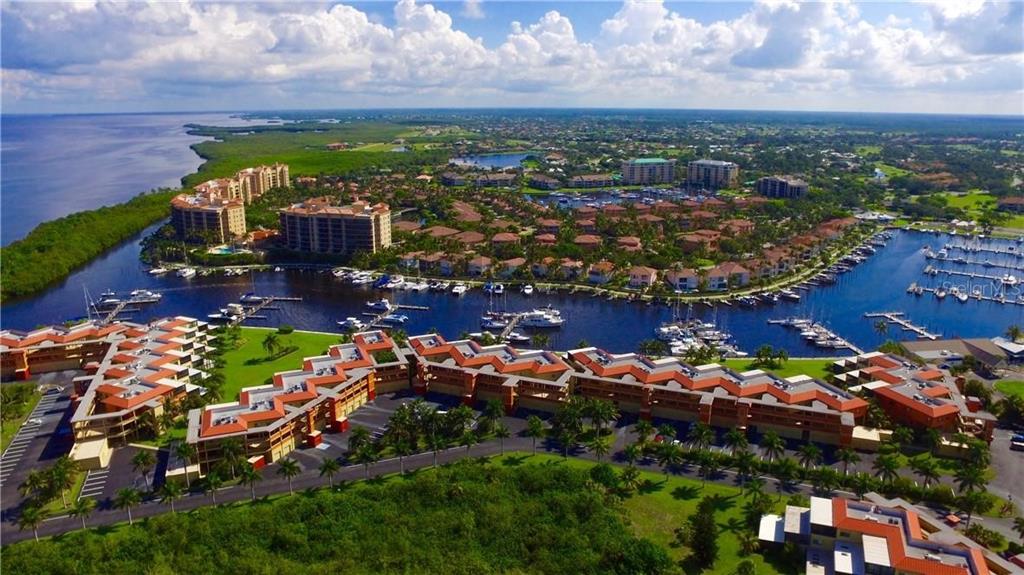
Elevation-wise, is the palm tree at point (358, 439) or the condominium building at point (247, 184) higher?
the condominium building at point (247, 184)

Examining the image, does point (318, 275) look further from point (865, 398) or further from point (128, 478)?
point (865, 398)

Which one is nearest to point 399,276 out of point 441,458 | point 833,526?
point 441,458

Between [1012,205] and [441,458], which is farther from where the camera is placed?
[1012,205]

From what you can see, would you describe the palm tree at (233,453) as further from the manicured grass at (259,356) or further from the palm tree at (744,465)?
the palm tree at (744,465)

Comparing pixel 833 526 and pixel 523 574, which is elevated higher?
pixel 833 526

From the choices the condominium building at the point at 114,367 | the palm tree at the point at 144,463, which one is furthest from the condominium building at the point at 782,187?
the palm tree at the point at 144,463

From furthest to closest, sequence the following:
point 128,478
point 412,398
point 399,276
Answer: point 399,276, point 412,398, point 128,478

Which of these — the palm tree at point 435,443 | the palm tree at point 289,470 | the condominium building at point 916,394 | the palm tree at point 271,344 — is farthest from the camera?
the palm tree at point 271,344

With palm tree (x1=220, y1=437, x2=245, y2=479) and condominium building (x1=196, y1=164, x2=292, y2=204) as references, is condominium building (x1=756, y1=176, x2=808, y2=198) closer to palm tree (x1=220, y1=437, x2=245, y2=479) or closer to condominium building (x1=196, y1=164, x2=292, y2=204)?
condominium building (x1=196, y1=164, x2=292, y2=204)
